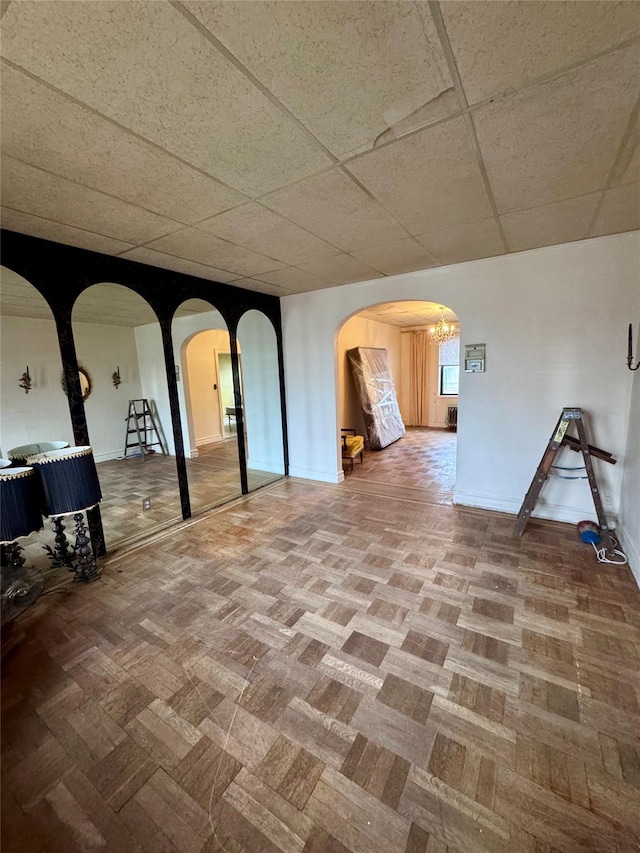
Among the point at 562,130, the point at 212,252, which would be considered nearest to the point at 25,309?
the point at 212,252

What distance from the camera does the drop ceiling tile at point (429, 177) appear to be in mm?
1566

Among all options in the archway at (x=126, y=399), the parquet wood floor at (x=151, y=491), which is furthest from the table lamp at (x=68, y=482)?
the archway at (x=126, y=399)

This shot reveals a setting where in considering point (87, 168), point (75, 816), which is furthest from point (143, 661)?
point (87, 168)

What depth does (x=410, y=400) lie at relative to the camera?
29.8ft

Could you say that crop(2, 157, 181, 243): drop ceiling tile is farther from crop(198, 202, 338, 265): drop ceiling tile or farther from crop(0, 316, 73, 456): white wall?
crop(0, 316, 73, 456): white wall

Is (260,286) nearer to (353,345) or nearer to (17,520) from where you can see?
(353,345)

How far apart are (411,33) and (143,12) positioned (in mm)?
801

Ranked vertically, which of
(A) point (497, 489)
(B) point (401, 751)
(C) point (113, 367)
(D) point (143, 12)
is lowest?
(B) point (401, 751)

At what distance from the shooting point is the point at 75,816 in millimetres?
1189

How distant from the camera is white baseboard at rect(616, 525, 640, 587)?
2.37 m

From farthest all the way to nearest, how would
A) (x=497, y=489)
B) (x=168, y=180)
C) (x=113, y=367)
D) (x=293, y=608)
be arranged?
(x=113, y=367)
(x=497, y=489)
(x=293, y=608)
(x=168, y=180)

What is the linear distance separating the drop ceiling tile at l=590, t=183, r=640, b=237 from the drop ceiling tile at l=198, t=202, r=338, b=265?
6.28 ft

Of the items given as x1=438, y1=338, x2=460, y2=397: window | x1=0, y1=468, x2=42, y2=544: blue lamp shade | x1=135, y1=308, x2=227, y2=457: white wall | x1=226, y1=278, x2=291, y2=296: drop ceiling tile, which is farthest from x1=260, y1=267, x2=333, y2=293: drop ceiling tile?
x1=438, y1=338, x2=460, y2=397: window

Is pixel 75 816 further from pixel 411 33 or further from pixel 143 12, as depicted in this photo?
pixel 411 33
